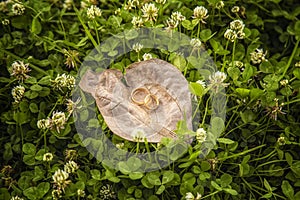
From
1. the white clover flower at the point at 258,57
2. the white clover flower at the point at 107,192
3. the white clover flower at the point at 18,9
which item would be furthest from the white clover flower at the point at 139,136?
the white clover flower at the point at 18,9

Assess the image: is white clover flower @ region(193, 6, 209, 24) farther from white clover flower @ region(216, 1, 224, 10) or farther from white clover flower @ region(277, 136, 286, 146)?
white clover flower @ region(277, 136, 286, 146)

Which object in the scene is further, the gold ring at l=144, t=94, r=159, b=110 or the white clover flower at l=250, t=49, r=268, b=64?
the white clover flower at l=250, t=49, r=268, b=64

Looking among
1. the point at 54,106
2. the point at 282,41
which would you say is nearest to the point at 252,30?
the point at 282,41

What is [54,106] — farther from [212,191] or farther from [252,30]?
[252,30]

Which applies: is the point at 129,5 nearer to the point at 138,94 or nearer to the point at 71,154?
the point at 138,94

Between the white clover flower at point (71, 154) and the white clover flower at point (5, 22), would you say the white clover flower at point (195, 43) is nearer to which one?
the white clover flower at point (71, 154)

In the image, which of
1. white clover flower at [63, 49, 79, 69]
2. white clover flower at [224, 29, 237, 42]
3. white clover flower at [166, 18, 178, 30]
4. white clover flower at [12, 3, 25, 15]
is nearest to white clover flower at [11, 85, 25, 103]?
white clover flower at [63, 49, 79, 69]

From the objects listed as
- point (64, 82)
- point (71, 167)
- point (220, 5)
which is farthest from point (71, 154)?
point (220, 5)
